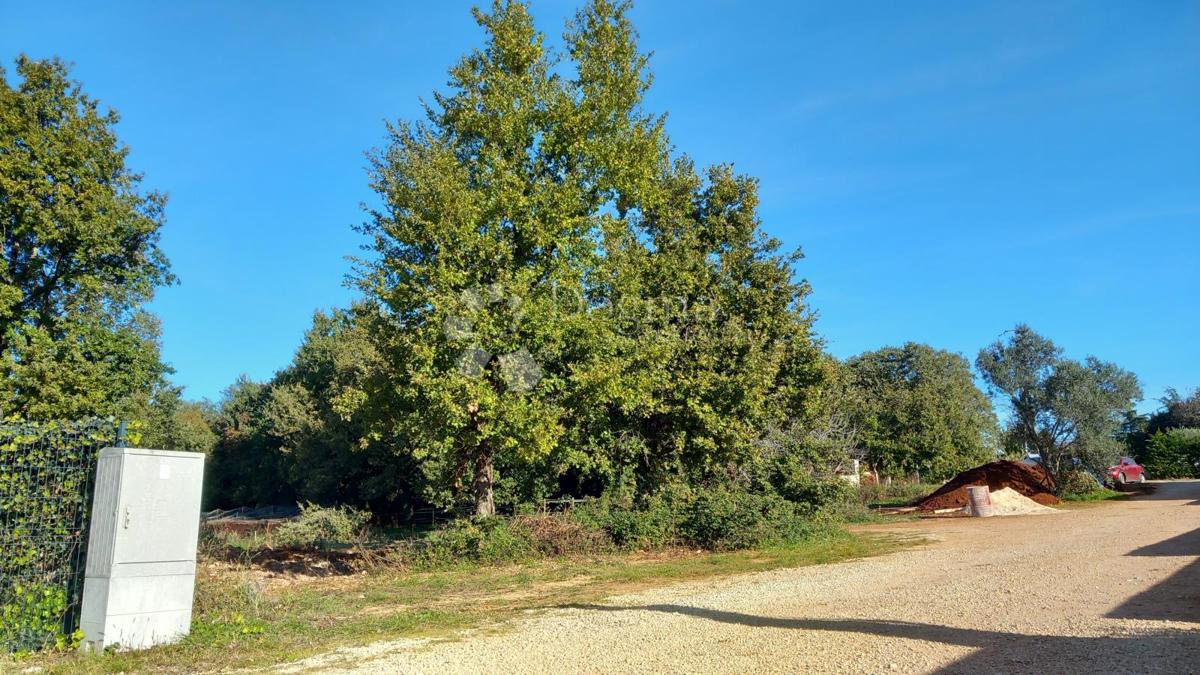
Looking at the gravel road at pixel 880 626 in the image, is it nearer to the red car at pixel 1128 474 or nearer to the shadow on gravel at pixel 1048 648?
the shadow on gravel at pixel 1048 648

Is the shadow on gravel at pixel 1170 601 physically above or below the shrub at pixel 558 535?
below

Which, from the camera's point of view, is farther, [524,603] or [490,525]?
[490,525]

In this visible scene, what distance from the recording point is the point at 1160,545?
13.5 meters

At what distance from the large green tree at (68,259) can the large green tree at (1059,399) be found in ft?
118

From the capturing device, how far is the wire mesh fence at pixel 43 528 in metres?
7.26

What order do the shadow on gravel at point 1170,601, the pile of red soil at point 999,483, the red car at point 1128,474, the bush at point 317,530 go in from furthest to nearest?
the red car at point 1128,474 < the pile of red soil at point 999,483 < the bush at point 317,530 < the shadow on gravel at point 1170,601

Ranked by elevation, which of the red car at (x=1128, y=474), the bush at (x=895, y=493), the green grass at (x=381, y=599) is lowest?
the green grass at (x=381, y=599)

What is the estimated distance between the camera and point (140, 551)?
303 inches

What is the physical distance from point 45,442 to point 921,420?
148 ft

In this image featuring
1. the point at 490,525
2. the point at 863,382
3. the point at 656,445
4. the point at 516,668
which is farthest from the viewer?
the point at 863,382

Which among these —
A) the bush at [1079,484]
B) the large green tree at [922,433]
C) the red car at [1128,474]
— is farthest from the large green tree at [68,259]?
the red car at [1128,474]

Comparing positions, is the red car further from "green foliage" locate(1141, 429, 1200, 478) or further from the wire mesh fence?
the wire mesh fence

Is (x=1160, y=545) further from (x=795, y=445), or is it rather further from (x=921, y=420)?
(x=921, y=420)

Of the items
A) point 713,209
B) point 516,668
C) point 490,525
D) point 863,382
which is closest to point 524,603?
point 516,668
